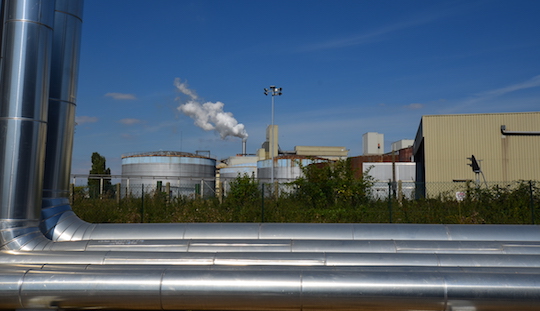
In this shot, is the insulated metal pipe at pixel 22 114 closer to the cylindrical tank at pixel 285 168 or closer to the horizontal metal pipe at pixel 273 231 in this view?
the horizontal metal pipe at pixel 273 231

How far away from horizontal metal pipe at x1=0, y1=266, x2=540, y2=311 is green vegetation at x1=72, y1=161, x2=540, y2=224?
23.7ft

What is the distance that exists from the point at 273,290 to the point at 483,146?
915 inches

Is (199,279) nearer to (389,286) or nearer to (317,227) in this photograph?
(389,286)

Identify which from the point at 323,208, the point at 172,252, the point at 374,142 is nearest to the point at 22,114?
the point at 172,252

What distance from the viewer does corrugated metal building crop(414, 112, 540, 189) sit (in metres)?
24.3

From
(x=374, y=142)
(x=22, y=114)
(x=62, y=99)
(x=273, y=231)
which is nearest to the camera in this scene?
(x=22, y=114)

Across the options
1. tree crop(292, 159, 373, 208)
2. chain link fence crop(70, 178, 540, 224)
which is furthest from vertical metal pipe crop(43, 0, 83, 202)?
tree crop(292, 159, 373, 208)

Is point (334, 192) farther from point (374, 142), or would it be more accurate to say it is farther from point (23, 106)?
point (374, 142)

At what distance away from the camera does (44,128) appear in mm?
7176

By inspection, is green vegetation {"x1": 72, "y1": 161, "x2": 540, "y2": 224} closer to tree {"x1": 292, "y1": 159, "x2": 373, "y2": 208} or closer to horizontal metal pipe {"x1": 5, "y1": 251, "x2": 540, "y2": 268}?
tree {"x1": 292, "y1": 159, "x2": 373, "y2": 208}

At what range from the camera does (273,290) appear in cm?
552

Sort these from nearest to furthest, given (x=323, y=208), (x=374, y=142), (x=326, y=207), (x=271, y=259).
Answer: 1. (x=271, y=259)
2. (x=323, y=208)
3. (x=326, y=207)
4. (x=374, y=142)

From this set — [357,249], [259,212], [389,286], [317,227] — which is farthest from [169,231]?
[259,212]

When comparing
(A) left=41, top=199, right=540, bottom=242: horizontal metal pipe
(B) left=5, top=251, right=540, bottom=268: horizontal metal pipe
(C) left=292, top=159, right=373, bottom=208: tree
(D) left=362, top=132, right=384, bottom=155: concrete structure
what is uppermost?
→ (D) left=362, top=132, right=384, bottom=155: concrete structure
